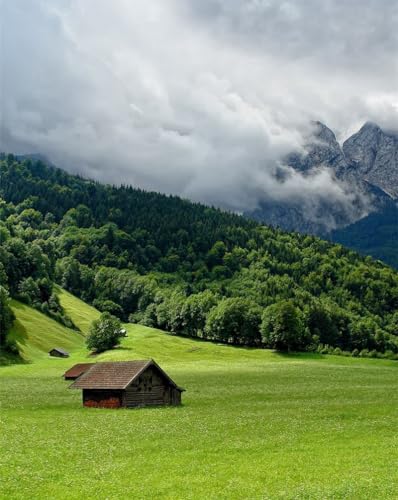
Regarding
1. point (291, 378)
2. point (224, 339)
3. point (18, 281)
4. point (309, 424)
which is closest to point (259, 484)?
point (309, 424)

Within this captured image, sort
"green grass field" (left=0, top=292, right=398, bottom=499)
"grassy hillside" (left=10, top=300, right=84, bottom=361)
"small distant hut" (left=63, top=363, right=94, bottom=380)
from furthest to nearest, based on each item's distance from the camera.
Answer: "grassy hillside" (left=10, top=300, right=84, bottom=361), "small distant hut" (left=63, top=363, right=94, bottom=380), "green grass field" (left=0, top=292, right=398, bottom=499)

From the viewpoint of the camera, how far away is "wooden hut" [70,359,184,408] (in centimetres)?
6500

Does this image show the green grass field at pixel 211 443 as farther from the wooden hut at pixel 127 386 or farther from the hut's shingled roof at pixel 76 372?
the hut's shingled roof at pixel 76 372

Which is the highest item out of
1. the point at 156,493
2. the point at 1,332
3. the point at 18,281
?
the point at 18,281

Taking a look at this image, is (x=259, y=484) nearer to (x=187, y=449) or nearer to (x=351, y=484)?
(x=351, y=484)

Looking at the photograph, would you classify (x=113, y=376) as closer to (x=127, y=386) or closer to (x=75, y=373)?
(x=127, y=386)

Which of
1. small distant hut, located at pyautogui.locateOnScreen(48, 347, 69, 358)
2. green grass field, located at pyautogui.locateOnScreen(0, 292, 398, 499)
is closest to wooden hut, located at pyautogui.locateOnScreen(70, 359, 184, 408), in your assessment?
green grass field, located at pyautogui.locateOnScreen(0, 292, 398, 499)

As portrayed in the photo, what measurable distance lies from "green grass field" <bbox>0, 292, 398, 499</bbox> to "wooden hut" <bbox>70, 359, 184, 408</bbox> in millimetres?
2500

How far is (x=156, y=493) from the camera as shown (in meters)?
27.7

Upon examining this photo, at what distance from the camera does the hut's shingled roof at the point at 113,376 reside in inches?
2559

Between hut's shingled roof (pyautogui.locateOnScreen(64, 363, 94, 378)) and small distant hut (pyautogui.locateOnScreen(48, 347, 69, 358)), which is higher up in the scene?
small distant hut (pyautogui.locateOnScreen(48, 347, 69, 358))

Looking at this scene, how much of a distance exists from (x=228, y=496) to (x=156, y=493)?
3.61 metres

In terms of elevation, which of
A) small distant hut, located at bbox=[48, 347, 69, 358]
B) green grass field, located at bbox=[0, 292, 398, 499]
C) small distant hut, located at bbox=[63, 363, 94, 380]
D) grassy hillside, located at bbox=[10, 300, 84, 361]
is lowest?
green grass field, located at bbox=[0, 292, 398, 499]

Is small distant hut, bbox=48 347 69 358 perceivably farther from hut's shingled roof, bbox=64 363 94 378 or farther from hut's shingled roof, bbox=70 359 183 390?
hut's shingled roof, bbox=70 359 183 390
